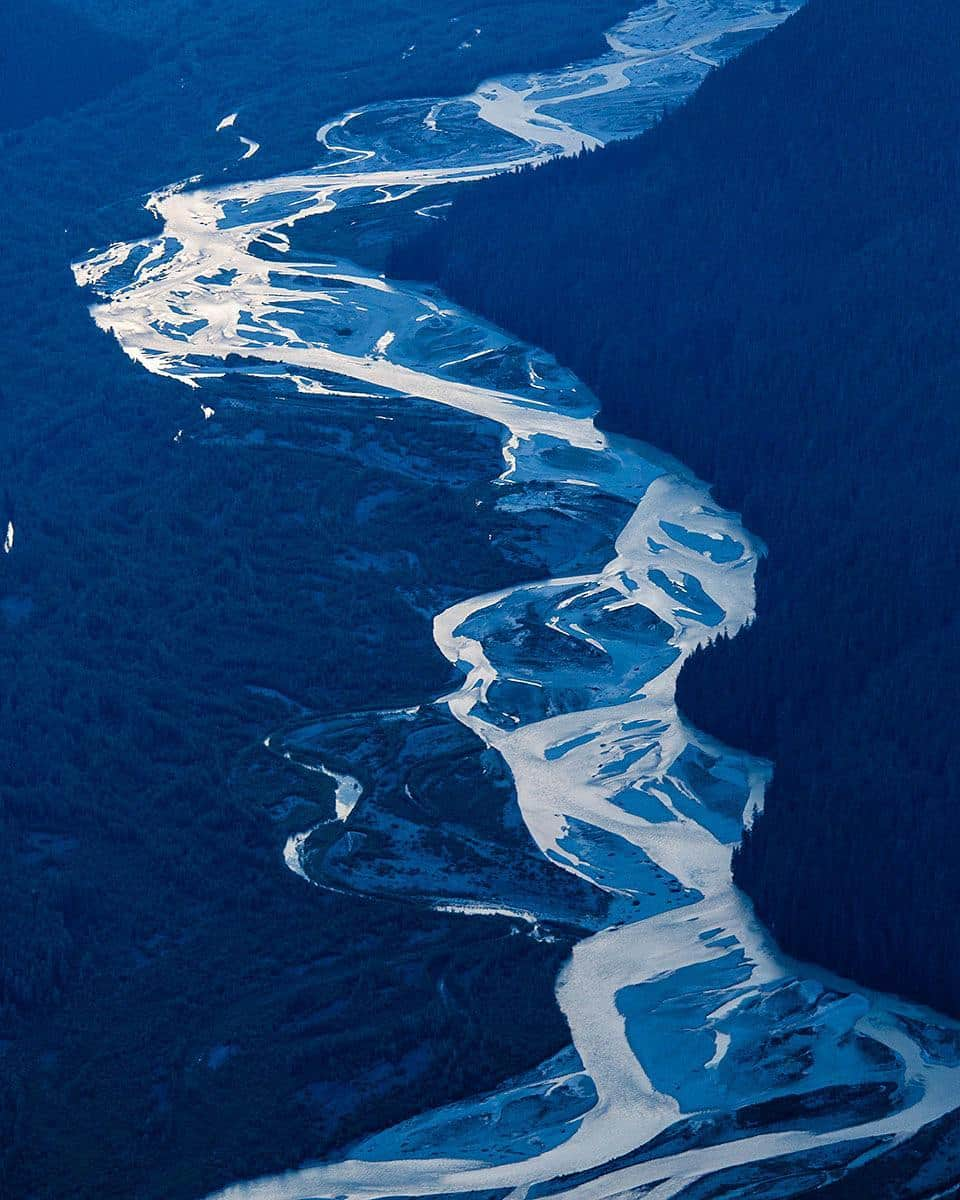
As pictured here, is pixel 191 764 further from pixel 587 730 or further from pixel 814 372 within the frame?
pixel 814 372

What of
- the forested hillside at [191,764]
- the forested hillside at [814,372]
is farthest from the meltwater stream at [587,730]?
the forested hillside at [191,764]

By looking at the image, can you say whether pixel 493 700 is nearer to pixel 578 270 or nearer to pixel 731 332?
pixel 731 332

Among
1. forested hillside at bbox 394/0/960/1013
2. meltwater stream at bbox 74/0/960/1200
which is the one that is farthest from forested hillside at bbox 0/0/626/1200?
forested hillside at bbox 394/0/960/1013

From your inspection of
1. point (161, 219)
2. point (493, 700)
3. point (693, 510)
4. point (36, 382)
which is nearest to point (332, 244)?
point (161, 219)

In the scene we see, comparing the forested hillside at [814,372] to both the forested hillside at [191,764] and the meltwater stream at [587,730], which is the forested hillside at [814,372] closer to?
the meltwater stream at [587,730]

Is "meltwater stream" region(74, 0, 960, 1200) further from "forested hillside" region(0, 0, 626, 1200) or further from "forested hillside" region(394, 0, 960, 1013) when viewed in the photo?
"forested hillside" region(0, 0, 626, 1200)

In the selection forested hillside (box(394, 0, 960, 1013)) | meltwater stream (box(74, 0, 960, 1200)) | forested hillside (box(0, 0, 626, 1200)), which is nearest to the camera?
meltwater stream (box(74, 0, 960, 1200))

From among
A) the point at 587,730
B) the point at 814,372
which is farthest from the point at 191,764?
the point at 814,372
